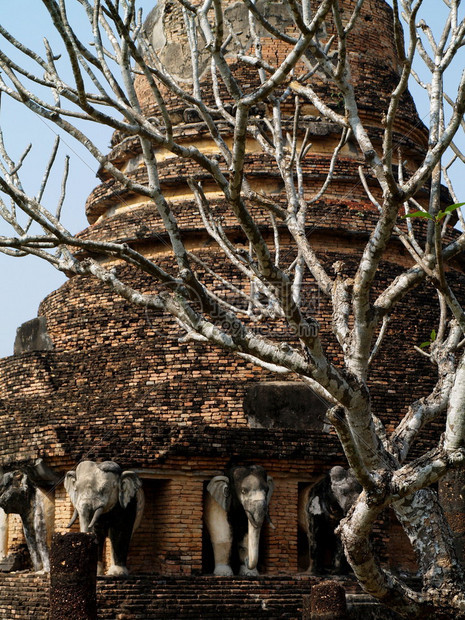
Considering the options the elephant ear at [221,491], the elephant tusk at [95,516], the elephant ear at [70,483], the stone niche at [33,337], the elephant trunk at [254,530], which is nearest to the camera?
the elephant tusk at [95,516]

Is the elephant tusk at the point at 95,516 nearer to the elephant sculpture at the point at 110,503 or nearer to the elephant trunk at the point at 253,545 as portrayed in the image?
the elephant sculpture at the point at 110,503

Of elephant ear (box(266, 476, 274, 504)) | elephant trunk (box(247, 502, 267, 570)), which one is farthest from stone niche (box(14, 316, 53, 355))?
elephant trunk (box(247, 502, 267, 570))

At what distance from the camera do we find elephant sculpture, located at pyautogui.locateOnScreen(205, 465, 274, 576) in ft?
38.9

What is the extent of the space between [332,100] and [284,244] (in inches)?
129

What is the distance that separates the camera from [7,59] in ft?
22.1

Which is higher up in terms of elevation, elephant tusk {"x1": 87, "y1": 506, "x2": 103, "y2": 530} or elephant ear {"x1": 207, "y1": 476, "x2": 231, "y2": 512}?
elephant ear {"x1": 207, "y1": 476, "x2": 231, "y2": 512}

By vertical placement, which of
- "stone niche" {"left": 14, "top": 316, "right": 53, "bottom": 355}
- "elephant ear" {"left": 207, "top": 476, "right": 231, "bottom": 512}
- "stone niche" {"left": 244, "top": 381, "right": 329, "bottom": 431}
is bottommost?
"elephant ear" {"left": 207, "top": 476, "right": 231, "bottom": 512}

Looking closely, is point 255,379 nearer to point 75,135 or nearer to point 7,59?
point 75,135

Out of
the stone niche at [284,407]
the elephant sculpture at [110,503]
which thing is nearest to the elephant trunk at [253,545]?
the elephant sculpture at [110,503]

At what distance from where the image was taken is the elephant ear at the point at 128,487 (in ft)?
38.3

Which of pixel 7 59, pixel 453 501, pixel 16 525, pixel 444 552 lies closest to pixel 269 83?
pixel 7 59

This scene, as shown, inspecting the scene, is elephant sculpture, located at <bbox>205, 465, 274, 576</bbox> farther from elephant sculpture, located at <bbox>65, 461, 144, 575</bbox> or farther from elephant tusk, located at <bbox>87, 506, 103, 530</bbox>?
elephant tusk, located at <bbox>87, 506, 103, 530</bbox>

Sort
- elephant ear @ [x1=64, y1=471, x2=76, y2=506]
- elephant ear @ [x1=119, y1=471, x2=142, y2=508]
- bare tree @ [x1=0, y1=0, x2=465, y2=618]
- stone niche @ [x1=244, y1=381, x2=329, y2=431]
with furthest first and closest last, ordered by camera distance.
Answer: stone niche @ [x1=244, y1=381, x2=329, y2=431]
elephant ear @ [x1=64, y1=471, x2=76, y2=506]
elephant ear @ [x1=119, y1=471, x2=142, y2=508]
bare tree @ [x1=0, y1=0, x2=465, y2=618]

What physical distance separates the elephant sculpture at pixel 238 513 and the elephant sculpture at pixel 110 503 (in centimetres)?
93
